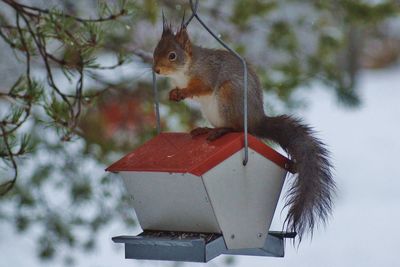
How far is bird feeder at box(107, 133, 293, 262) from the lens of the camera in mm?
1752

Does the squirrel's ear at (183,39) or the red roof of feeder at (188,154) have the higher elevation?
the squirrel's ear at (183,39)

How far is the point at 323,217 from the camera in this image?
1702 mm

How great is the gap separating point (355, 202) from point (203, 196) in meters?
5.58

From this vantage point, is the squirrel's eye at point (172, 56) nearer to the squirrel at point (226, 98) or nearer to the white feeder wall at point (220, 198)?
the squirrel at point (226, 98)

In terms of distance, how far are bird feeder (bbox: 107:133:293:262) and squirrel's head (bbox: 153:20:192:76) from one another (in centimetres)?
17

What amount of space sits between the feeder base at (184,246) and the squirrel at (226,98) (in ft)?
0.34

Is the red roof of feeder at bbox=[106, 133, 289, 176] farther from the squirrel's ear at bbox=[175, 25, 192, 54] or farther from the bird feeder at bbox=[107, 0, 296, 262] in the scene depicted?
the squirrel's ear at bbox=[175, 25, 192, 54]

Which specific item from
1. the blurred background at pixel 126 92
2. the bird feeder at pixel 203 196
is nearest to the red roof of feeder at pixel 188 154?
the bird feeder at pixel 203 196

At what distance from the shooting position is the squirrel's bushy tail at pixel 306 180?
66.8 inches

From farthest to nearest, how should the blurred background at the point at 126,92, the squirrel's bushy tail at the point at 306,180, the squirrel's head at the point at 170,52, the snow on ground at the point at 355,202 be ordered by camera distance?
1. the snow on ground at the point at 355,202
2. the blurred background at the point at 126,92
3. the squirrel's head at the point at 170,52
4. the squirrel's bushy tail at the point at 306,180

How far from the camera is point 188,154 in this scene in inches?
70.5

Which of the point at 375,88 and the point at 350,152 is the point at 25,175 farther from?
the point at 375,88

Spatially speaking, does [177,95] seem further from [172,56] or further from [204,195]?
[204,195]

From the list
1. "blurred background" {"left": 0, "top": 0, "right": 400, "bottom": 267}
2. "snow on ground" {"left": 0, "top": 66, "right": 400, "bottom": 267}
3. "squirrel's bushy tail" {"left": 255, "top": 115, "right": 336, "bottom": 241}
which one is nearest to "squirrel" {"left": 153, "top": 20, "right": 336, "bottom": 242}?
"squirrel's bushy tail" {"left": 255, "top": 115, "right": 336, "bottom": 241}
